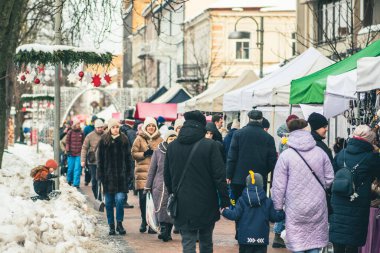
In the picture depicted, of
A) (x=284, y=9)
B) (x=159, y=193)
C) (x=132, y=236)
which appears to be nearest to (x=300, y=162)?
(x=159, y=193)

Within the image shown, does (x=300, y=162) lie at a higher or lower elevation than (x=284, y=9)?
lower

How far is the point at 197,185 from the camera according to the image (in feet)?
33.5

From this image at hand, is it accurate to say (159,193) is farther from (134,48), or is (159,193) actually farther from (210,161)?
(134,48)

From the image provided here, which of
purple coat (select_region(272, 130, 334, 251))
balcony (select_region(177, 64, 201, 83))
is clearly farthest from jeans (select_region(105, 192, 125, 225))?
balcony (select_region(177, 64, 201, 83))

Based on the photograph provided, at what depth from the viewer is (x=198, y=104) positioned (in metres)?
26.7

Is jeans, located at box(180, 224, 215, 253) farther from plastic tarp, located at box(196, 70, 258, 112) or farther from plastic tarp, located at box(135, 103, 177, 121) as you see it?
plastic tarp, located at box(135, 103, 177, 121)

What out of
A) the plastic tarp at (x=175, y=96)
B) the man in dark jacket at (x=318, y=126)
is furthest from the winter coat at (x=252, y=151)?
→ the plastic tarp at (x=175, y=96)

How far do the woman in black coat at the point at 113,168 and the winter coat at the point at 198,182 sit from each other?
474 centimetres

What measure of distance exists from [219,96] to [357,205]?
1571 cm

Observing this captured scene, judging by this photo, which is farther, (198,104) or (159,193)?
(198,104)

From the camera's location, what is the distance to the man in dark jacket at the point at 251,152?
531 inches

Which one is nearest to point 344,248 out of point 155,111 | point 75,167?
point 75,167

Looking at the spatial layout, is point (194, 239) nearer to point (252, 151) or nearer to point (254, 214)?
point (254, 214)

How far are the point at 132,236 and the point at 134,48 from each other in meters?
88.2
